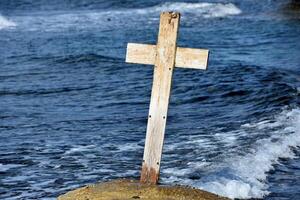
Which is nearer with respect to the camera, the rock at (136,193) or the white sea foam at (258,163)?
the rock at (136,193)

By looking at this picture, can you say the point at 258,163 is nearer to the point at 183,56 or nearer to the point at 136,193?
the point at 183,56

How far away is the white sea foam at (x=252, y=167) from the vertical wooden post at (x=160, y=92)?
5.59ft

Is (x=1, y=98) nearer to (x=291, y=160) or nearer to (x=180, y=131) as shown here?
(x=180, y=131)

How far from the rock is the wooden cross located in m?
0.34

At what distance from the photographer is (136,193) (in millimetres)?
A: 5914

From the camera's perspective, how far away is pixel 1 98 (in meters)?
14.2

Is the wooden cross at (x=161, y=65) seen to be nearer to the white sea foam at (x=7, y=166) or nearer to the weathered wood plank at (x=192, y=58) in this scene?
the weathered wood plank at (x=192, y=58)

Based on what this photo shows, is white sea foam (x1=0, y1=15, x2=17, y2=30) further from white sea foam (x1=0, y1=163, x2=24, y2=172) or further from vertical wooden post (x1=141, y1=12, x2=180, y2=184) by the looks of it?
vertical wooden post (x1=141, y1=12, x2=180, y2=184)

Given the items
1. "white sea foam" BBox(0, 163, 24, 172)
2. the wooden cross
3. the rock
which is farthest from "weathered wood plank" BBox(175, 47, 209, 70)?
"white sea foam" BBox(0, 163, 24, 172)

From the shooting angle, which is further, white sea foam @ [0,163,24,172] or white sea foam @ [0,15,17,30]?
white sea foam @ [0,15,17,30]

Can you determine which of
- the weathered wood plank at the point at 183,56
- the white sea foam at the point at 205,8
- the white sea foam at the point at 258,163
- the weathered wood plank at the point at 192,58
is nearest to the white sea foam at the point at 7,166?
the white sea foam at the point at 258,163

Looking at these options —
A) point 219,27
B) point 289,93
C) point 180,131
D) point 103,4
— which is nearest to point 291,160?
point 180,131

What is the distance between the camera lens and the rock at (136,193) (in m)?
5.85

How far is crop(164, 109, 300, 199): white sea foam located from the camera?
7926 mm
